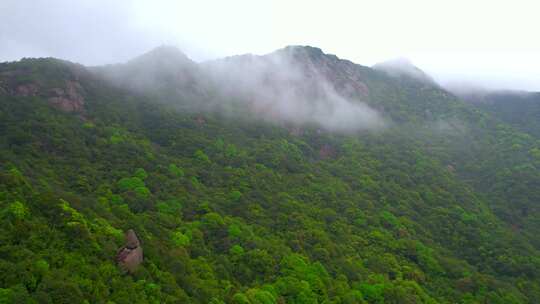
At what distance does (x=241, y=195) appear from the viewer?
74938 millimetres

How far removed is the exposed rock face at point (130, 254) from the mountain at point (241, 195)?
20 cm

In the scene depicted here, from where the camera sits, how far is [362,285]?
5800cm

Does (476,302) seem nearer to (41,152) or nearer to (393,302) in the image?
(393,302)

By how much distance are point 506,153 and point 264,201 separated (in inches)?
2891

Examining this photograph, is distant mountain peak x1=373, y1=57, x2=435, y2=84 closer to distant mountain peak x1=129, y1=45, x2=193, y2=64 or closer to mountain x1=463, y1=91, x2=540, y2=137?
mountain x1=463, y1=91, x2=540, y2=137

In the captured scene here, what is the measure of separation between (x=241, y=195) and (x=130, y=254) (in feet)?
111

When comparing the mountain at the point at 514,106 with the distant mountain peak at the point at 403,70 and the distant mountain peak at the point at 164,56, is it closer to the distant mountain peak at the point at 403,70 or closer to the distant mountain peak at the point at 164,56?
the distant mountain peak at the point at 403,70

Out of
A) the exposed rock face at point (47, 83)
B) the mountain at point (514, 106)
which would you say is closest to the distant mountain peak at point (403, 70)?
the mountain at point (514, 106)

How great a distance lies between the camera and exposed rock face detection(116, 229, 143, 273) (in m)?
41.2

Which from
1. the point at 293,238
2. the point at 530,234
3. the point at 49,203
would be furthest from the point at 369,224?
the point at 49,203

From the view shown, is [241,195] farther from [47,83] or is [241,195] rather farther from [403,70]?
[403,70]

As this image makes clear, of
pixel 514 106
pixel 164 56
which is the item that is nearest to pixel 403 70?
pixel 514 106

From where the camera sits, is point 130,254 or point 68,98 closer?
point 130,254

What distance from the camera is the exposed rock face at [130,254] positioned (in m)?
41.2
